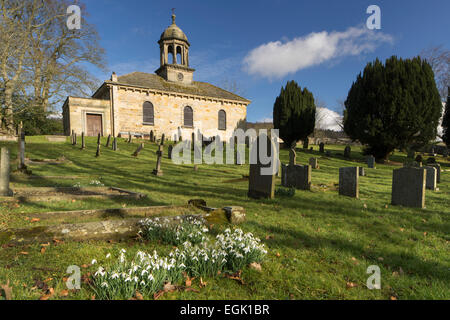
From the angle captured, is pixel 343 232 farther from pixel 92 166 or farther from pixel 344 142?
pixel 344 142

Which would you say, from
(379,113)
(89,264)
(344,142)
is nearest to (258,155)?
(89,264)

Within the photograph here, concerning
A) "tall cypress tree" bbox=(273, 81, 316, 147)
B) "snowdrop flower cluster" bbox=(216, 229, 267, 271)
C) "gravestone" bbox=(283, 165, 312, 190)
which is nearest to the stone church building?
"tall cypress tree" bbox=(273, 81, 316, 147)

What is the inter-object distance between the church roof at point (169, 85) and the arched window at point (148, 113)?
2100mm

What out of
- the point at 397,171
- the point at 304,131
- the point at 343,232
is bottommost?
the point at 343,232

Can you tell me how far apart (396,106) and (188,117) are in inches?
868

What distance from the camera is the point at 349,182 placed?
7.82 m

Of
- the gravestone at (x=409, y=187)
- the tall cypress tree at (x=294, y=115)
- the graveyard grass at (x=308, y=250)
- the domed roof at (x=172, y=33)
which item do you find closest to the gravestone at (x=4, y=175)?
the graveyard grass at (x=308, y=250)

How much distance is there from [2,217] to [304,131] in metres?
29.3

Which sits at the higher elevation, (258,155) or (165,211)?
(258,155)

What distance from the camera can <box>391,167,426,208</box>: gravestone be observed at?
638 centimetres

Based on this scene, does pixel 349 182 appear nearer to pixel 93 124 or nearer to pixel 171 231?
pixel 171 231

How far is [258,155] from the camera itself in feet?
24.4

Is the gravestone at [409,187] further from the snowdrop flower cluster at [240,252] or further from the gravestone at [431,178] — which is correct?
the snowdrop flower cluster at [240,252]

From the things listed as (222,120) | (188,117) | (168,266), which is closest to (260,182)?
(168,266)
